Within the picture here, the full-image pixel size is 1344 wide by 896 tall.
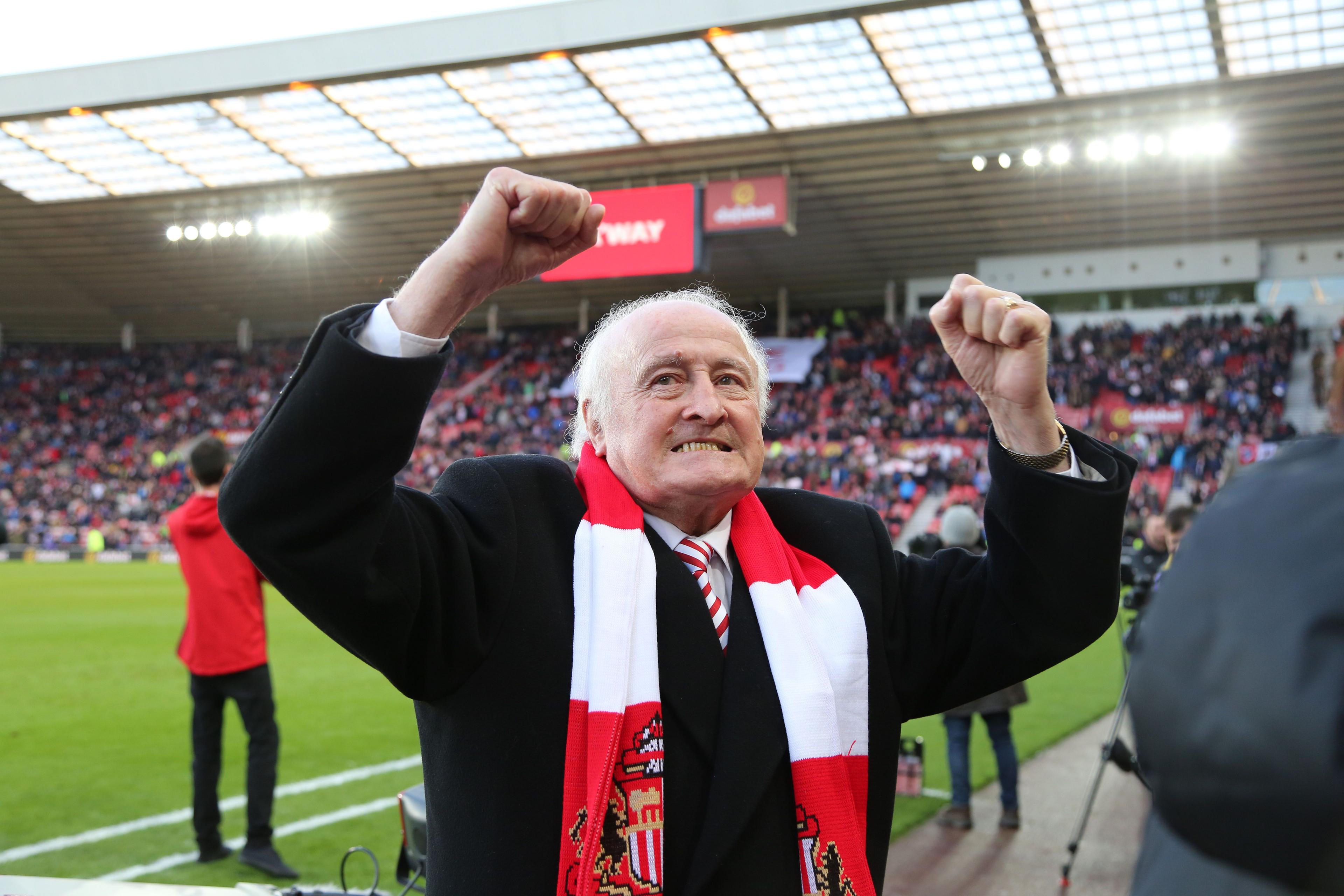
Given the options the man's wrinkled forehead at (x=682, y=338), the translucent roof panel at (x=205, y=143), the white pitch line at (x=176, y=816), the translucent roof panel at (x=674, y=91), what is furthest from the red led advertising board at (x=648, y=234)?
the man's wrinkled forehead at (x=682, y=338)

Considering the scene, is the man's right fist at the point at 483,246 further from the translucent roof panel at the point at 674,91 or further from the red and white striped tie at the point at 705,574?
the translucent roof panel at the point at 674,91

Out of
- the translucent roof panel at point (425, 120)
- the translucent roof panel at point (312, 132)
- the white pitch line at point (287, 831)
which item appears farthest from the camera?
the translucent roof panel at point (312, 132)

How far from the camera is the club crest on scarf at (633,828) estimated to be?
5.14 ft

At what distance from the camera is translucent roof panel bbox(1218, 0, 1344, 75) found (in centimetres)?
1741

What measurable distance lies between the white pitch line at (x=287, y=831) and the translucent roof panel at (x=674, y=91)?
54.0 feet

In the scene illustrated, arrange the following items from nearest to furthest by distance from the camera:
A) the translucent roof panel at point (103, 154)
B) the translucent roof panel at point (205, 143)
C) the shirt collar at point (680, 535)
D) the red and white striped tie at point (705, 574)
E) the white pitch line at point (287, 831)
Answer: the red and white striped tie at point (705, 574)
the shirt collar at point (680, 535)
the white pitch line at point (287, 831)
the translucent roof panel at point (205, 143)
the translucent roof panel at point (103, 154)

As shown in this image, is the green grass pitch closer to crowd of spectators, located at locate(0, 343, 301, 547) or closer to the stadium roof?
the stadium roof

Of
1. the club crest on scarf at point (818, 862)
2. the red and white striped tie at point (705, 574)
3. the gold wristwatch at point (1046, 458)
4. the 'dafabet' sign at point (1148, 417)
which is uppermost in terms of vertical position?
the 'dafabet' sign at point (1148, 417)

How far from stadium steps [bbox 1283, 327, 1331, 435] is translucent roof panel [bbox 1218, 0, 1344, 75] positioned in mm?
8372

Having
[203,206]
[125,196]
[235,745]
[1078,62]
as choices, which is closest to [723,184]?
[1078,62]

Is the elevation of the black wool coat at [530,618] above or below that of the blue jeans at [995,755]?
above

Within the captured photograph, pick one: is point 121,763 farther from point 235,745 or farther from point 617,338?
point 617,338

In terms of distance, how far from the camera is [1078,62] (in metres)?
19.7

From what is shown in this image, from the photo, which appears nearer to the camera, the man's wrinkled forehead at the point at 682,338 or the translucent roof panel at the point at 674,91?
the man's wrinkled forehead at the point at 682,338
